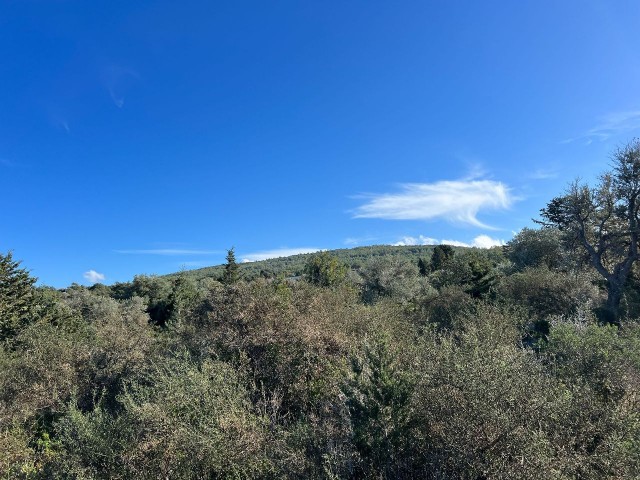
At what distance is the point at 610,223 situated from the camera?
80.8 ft

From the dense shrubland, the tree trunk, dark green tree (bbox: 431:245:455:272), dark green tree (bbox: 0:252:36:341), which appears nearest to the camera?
the dense shrubland

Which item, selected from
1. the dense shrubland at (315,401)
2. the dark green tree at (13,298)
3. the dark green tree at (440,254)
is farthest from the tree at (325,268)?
the dense shrubland at (315,401)

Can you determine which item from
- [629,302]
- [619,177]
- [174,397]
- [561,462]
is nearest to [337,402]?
[174,397]

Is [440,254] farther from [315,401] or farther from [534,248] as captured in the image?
[315,401]

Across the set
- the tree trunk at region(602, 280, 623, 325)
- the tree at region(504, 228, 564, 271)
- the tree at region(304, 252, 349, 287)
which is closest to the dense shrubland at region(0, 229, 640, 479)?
the tree trunk at region(602, 280, 623, 325)

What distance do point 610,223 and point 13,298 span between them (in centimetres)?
4559

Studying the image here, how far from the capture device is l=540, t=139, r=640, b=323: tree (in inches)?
884

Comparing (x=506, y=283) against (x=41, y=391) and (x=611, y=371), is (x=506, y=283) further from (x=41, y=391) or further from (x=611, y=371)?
(x=41, y=391)

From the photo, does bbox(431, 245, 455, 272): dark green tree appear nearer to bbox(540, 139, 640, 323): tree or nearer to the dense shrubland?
bbox(540, 139, 640, 323): tree

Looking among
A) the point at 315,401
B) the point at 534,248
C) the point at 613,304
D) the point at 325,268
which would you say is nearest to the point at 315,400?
the point at 315,401

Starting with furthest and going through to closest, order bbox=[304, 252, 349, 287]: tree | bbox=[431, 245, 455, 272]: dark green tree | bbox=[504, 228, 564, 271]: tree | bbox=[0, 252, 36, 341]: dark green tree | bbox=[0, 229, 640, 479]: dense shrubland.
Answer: bbox=[431, 245, 455, 272]: dark green tree < bbox=[304, 252, 349, 287]: tree < bbox=[504, 228, 564, 271]: tree < bbox=[0, 252, 36, 341]: dark green tree < bbox=[0, 229, 640, 479]: dense shrubland

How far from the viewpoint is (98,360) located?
1350 centimetres

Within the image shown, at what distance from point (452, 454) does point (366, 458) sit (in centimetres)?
139

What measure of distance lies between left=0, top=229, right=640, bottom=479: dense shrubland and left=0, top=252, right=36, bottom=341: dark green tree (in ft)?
48.6
